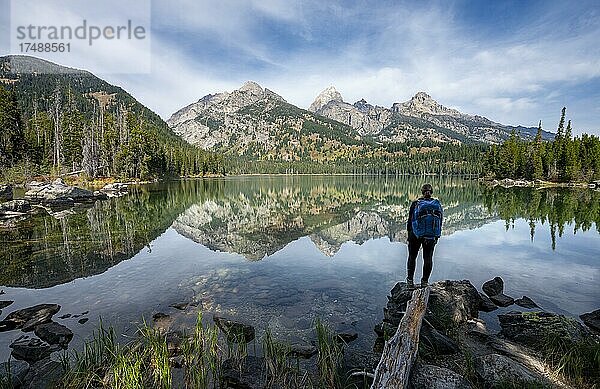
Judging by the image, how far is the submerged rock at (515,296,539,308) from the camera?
1186 cm

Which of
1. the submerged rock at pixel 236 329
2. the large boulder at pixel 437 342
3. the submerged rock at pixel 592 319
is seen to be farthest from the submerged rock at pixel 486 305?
the submerged rock at pixel 236 329

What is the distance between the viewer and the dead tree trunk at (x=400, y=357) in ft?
17.7

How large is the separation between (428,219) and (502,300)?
4.52m

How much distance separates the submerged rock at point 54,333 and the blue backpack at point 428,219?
36.9 feet

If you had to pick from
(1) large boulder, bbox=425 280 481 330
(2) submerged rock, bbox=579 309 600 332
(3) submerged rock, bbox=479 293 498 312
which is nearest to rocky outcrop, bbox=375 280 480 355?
(1) large boulder, bbox=425 280 481 330

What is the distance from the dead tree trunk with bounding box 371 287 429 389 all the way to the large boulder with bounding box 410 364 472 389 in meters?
0.28

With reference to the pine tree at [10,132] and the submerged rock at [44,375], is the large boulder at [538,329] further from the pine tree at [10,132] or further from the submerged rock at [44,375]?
the pine tree at [10,132]

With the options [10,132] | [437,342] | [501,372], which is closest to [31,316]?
[437,342]

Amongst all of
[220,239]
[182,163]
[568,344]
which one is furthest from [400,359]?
[182,163]

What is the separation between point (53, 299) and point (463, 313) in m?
14.4

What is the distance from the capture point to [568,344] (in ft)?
25.5

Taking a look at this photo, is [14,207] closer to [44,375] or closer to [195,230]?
[195,230]

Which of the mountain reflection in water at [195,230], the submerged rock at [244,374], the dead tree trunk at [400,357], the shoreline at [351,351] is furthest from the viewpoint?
the mountain reflection in water at [195,230]

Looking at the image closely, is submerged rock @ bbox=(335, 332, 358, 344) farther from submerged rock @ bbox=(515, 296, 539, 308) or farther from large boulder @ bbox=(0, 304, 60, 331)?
large boulder @ bbox=(0, 304, 60, 331)
